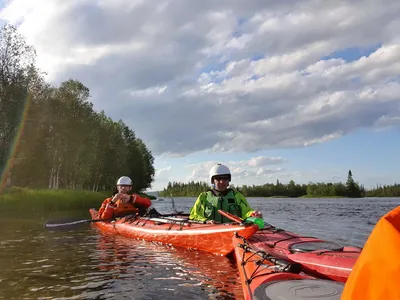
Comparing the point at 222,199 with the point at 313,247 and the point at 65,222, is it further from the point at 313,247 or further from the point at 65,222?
A: the point at 65,222

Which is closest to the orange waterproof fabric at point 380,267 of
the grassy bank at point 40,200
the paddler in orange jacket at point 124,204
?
the paddler in orange jacket at point 124,204

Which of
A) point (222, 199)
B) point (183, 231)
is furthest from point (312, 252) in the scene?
point (183, 231)

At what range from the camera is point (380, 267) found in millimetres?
1183

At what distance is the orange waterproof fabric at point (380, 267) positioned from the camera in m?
1.17

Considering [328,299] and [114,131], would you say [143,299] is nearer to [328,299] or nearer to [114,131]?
[328,299]

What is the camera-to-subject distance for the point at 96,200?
106 feet

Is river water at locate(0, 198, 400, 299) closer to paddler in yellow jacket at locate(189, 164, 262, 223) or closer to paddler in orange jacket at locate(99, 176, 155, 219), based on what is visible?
paddler in yellow jacket at locate(189, 164, 262, 223)

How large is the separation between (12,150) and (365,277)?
3198 centimetres

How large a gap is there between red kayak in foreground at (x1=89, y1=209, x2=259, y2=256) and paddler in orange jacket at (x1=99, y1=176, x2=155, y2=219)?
0.56m

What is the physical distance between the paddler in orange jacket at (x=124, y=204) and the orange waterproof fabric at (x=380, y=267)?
46.9 ft

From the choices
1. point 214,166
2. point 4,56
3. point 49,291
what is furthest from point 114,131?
point 49,291

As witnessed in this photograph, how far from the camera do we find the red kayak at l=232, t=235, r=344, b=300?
3812 millimetres

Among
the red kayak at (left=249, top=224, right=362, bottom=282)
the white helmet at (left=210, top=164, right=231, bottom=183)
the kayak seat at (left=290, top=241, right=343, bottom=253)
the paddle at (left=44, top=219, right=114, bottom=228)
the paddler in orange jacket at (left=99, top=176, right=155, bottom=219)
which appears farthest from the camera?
the paddler in orange jacket at (left=99, top=176, right=155, bottom=219)

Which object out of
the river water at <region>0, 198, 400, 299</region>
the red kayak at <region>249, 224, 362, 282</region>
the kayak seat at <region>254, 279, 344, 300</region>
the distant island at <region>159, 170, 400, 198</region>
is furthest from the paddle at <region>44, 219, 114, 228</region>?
the distant island at <region>159, 170, 400, 198</region>
